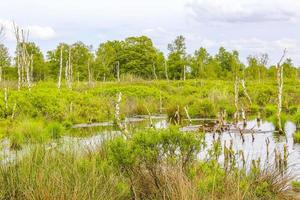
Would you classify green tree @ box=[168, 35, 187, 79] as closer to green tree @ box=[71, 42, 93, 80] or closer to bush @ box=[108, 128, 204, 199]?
green tree @ box=[71, 42, 93, 80]

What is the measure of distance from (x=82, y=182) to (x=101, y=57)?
6915 cm

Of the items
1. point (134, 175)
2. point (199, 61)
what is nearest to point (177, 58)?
point (199, 61)

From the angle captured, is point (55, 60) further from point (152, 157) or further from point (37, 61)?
point (152, 157)

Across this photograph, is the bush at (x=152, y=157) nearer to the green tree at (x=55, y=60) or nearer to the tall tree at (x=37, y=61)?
the tall tree at (x=37, y=61)

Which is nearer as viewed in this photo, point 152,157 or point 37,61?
point 152,157

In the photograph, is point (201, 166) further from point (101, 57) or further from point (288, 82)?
point (101, 57)

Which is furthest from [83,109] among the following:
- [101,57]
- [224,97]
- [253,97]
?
[101,57]

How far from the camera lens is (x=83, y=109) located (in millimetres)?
27938

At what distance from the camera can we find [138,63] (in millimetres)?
76062

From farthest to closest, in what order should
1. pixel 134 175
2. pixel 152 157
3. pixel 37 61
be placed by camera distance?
pixel 37 61 → pixel 134 175 → pixel 152 157

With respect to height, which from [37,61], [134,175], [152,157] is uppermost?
[37,61]

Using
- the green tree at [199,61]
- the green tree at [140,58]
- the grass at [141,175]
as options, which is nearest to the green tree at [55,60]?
the green tree at [140,58]

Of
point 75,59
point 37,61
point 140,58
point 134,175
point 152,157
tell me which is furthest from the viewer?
point 140,58

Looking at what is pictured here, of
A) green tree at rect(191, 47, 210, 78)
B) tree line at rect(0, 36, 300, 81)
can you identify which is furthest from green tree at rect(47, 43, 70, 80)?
green tree at rect(191, 47, 210, 78)
